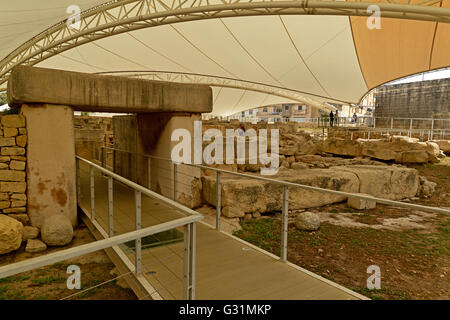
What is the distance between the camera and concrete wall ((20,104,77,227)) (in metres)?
4.73

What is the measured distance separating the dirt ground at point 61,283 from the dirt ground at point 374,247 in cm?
225

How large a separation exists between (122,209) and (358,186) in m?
5.49

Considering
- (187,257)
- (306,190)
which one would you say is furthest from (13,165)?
(306,190)

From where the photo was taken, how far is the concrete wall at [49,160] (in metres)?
4.73

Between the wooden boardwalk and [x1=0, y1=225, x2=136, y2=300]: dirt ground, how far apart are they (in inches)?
17.0

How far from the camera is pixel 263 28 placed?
13.5m

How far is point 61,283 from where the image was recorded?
11.8 feet

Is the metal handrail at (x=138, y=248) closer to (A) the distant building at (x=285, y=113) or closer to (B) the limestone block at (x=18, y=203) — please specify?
(B) the limestone block at (x=18, y=203)


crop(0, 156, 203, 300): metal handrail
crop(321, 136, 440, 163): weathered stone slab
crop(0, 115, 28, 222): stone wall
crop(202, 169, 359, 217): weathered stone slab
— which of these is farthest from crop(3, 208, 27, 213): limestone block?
crop(321, 136, 440, 163): weathered stone slab

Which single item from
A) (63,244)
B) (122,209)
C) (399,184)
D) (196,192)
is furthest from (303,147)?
(63,244)

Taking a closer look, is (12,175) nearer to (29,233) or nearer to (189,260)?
(29,233)

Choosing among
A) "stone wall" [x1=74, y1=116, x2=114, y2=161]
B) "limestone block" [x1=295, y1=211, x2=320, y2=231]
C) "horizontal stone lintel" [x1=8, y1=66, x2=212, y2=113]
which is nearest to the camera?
"horizontal stone lintel" [x1=8, y1=66, x2=212, y2=113]

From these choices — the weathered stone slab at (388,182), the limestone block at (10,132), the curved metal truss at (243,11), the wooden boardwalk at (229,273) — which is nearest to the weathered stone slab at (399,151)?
the weathered stone slab at (388,182)

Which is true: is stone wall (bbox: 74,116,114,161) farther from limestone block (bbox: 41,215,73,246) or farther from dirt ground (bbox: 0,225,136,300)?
dirt ground (bbox: 0,225,136,300)
